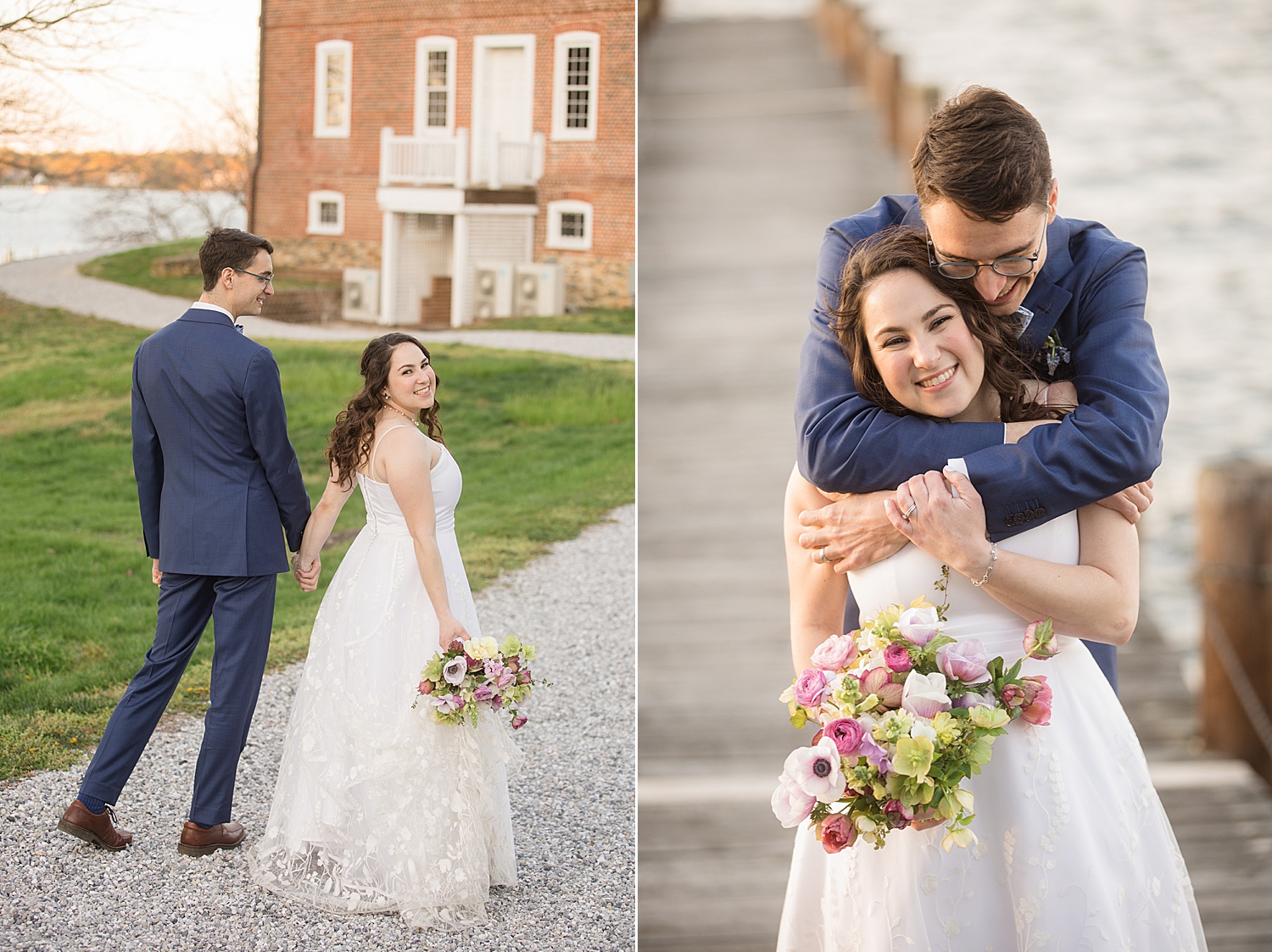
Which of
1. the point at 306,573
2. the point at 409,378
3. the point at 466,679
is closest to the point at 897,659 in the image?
the point at 466,679

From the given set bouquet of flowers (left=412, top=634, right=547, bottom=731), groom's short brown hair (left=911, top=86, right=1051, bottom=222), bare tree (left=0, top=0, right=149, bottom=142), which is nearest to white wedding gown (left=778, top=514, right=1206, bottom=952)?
groom's short brown hair (left=911, top=86, right=1051, bottom=222)

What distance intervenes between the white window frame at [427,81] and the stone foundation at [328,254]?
0.57m

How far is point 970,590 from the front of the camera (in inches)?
60.4

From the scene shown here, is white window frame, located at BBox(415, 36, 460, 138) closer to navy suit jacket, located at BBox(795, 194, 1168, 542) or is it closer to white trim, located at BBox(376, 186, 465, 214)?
white trim, located at BBox(376, 186, 465, 214)

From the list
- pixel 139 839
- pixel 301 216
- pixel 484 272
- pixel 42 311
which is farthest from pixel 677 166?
pixel 139 839

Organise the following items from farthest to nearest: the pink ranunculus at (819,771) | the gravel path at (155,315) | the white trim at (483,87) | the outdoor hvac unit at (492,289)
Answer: the outdoor hvac unit at (492,289) → the white trim at (483,87) → the gravel path at (155,315) → the pink ranunculus at (819,771)

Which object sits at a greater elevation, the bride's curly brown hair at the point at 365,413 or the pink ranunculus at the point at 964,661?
the bride's curly brown hair at the point at 365,413

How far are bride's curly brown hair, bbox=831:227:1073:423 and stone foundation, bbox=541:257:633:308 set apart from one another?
10.2 feet

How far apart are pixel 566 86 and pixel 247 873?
3.09 m

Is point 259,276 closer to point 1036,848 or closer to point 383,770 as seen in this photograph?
point 383,770

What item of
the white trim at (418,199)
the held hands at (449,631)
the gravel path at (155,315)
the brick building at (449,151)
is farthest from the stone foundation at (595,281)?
the held hands at (449,631)

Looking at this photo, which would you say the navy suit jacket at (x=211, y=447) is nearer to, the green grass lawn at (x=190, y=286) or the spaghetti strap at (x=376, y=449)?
the spaghetti strap at (x=376, y=449)

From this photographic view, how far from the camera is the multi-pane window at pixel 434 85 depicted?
4.30 m

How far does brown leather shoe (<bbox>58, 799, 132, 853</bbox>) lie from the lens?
8.39 feet
